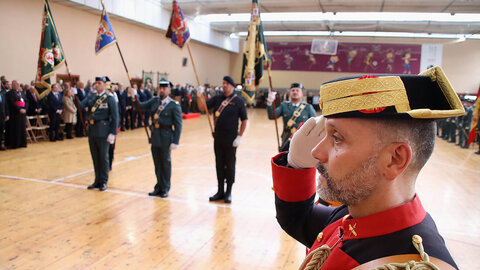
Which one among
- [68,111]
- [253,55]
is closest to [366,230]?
[253,55]

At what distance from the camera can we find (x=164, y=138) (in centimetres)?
480

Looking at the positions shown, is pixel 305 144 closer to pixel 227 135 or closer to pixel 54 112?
pixel 227 135

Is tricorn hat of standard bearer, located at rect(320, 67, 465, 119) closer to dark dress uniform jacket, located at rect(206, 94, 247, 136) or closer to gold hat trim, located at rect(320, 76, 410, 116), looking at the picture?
gold hat trim, located at rect(320, 76, 410, 116)

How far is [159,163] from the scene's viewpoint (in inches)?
192

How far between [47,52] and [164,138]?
2305 millimetres

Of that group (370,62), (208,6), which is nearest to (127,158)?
(208,6)

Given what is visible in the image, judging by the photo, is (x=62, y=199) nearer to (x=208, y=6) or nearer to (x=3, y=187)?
(x=3, y=187)

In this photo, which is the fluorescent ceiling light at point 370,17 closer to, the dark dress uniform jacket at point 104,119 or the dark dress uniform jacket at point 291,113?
the dark dress uniform jacket at point 291,113

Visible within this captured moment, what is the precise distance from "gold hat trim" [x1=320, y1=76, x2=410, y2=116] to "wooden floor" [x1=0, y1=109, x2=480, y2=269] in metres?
2.43

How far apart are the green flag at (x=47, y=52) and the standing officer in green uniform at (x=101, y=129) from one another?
0.86m

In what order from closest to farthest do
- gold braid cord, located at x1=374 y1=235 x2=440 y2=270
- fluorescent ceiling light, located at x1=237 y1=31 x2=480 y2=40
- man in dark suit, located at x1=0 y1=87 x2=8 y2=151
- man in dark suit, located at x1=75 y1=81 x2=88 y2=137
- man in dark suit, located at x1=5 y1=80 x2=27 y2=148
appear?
1. gold braid cord, located at x1=374 y1=235 x2=440 y2=270
2. man in dark suit, located at x1=0 y1=87 x2=8 y2=151
3. man in dark suit, located at x1=5 y1=80 x2=27 y2=148
4. man in dark suit, located at x1=75 y1=81 x2=88 y2=137
5. fluorescent ceiling light, located at x1=237 y1=31 x2=480 y2=40

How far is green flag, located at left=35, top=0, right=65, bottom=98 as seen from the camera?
5.30m

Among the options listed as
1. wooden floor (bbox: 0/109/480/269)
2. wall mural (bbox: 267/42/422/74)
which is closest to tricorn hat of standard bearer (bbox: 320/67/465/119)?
wooden floor (bbox: 0/109/480/269)

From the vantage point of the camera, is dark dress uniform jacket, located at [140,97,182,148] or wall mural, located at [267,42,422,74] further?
wall mural, located at [267,42,422,74]
